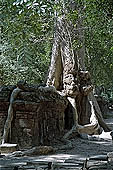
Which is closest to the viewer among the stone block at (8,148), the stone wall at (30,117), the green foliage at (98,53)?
the stone block at (8,148)

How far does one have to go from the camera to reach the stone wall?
249 inches

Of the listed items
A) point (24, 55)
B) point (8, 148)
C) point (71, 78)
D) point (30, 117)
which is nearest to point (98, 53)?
point (24, 55)

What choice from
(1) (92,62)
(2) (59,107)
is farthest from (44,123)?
(1) (92,62)

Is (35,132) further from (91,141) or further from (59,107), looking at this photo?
(91,141)

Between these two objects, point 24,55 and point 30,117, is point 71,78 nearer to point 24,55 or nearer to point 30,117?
point 24,55

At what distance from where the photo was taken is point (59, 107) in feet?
25.4

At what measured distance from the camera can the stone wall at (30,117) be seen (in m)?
6.33

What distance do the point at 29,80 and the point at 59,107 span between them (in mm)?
7886

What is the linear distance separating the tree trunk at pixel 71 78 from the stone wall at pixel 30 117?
2.68 meters

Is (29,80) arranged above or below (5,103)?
above

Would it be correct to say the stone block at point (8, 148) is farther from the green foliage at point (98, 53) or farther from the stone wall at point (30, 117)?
the green foliage at point (98, 53)

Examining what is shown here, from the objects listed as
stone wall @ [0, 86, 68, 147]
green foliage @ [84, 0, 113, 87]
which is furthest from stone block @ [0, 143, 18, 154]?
green foliage @ [84, 0, 113, 87]

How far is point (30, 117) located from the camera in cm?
636

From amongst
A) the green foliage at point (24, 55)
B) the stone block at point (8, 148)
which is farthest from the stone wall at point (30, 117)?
Result: the green foliage at point (24, 55)
